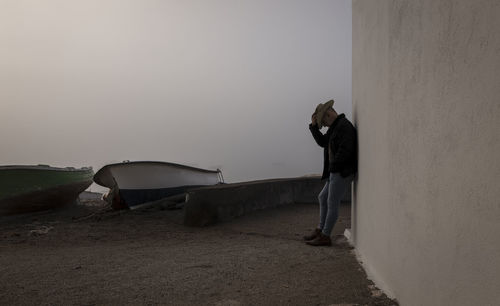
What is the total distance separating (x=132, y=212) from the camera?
9453 millimetres

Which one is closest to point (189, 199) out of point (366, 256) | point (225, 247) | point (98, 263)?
point (225, 247)

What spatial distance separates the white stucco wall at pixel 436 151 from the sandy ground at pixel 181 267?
2.10 ft

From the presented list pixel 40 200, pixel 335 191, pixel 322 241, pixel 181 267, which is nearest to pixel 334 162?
pixel 335 191

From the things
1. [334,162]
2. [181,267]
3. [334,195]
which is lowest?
[181,267]

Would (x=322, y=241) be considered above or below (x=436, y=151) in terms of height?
below

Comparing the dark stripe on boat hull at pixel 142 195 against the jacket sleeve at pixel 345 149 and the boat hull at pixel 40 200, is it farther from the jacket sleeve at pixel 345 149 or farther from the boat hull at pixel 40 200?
the jacket sleeve at pixel 345 149

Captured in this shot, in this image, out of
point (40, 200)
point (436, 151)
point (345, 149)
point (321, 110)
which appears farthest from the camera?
point (40, 200)

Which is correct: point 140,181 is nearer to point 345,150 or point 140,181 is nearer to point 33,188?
point 33,188

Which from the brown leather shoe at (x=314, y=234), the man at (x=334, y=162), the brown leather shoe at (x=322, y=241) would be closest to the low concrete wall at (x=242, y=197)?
the brown leather shoe at (x=314, y=234)

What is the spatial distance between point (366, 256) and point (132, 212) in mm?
6615

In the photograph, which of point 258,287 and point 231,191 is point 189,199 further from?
point 258,287

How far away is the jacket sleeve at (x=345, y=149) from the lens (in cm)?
470

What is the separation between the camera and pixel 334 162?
473 cm

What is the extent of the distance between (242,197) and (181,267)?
13.5 feet
